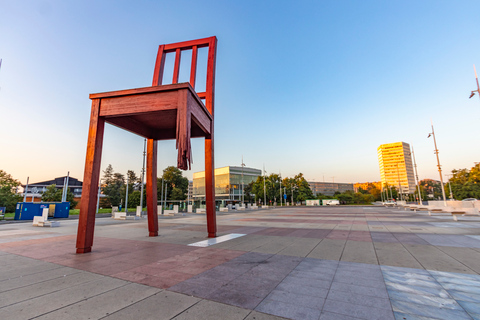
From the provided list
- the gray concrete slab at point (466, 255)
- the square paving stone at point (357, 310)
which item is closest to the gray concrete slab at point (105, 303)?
the square paving stone at point (357, 310)

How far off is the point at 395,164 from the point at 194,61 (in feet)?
586

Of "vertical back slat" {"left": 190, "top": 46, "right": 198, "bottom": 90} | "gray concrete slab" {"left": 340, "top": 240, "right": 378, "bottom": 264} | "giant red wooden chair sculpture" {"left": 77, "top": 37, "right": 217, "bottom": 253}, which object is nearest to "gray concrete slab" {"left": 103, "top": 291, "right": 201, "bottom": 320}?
"giant red wooden chair sculpture" {"left": 77, "top": 37, "right": 217, "bottom": 253}

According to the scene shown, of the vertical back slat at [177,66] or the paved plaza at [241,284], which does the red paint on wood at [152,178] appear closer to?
the paved plaza at [241,284]

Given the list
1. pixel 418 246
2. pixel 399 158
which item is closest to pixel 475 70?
pixel 418 246

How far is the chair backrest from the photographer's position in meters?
9.05

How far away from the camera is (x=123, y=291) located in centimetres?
349

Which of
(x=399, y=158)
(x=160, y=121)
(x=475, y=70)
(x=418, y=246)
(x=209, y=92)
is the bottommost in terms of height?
(x=418, y=246)

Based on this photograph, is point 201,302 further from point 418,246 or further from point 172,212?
point 172,212

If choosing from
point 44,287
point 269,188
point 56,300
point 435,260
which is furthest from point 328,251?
point 269,188

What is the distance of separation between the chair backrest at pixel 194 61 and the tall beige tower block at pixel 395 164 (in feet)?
551

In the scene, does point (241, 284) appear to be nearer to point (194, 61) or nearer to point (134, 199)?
point (194, 61)

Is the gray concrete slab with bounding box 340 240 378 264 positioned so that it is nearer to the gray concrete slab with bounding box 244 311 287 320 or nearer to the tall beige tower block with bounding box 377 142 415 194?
the gray concrete slab with bounding box 244 311 287 320

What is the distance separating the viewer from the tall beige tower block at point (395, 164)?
5709 inches

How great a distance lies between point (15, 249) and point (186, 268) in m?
6.47
